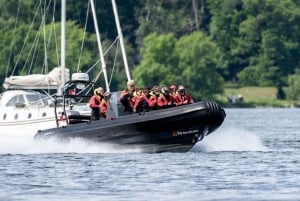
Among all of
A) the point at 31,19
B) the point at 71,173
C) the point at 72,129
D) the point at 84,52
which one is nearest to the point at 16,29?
the point at 31,19

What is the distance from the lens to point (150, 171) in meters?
43.2

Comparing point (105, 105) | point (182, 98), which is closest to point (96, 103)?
point (105, 105)

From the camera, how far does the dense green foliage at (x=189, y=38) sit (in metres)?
131

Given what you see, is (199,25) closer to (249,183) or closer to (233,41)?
(233,41)

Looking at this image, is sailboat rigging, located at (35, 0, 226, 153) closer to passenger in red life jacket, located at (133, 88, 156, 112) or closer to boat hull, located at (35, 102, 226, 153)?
boat hull, located at (35, 102, 226, 153)

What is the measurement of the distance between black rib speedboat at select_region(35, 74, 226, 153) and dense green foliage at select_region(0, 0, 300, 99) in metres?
71.5

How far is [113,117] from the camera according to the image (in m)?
50.2

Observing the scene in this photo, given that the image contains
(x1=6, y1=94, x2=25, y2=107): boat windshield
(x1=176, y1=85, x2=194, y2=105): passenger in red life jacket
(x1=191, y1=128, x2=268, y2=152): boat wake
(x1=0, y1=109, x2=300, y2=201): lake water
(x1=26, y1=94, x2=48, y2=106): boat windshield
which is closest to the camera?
(x1=0, y1=109, x2=300, y2=201): lake water

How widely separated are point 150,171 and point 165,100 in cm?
662

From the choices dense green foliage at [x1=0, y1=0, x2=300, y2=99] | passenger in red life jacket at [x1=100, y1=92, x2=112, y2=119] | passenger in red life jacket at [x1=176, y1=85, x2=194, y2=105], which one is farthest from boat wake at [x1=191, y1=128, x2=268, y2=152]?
dense green foliage at [x1=0, y1=0, x2=300, y2=99]

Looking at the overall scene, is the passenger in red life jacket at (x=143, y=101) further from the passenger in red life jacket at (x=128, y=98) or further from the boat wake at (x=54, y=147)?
the boat wake at (x=54, y=147)

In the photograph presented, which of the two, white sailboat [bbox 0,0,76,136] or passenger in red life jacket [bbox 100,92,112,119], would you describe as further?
white sailboat [bbox 0,0,76,136]

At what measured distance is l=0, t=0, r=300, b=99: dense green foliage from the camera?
131 metres

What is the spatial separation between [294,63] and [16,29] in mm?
29503
